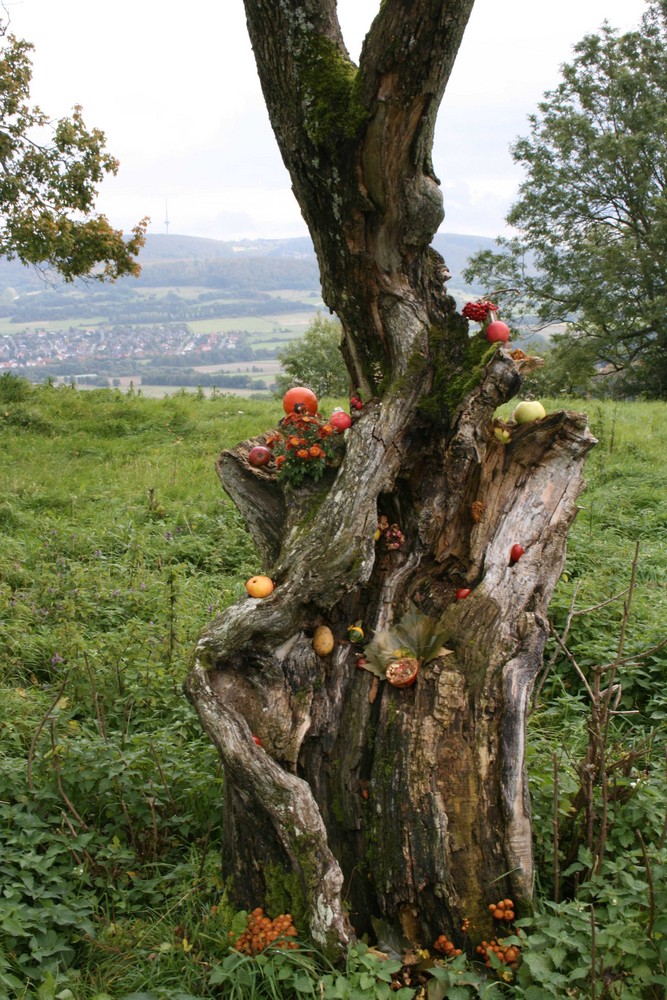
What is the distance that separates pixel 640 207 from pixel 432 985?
31266mm

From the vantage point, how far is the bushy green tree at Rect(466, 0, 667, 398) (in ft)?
89.0

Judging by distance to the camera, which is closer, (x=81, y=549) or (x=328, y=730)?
(x=328, y=730)

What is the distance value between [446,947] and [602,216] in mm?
31130

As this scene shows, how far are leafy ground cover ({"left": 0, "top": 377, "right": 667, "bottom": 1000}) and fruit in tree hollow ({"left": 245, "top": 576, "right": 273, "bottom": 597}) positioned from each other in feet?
3.61

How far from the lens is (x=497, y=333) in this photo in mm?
4055

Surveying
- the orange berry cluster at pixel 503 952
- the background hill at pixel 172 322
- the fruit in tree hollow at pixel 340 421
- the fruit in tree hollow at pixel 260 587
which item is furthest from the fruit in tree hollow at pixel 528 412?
the background hill at pixel 172 322

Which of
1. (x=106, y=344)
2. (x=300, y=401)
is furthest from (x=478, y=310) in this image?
(x=106, y=344)

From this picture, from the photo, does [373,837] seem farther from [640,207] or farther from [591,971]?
[640,207]

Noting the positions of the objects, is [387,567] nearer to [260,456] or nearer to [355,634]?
[355,634]

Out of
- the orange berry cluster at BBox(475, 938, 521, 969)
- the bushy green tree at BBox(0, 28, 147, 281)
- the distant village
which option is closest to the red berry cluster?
the orange berry cluster at BBox(475, 938, 521, 969)

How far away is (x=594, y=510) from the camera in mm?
7934

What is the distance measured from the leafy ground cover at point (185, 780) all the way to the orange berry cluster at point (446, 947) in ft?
0.20

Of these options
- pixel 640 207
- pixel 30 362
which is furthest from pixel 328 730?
pixel 30 362

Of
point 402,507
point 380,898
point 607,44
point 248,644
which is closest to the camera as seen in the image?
point 380,898
